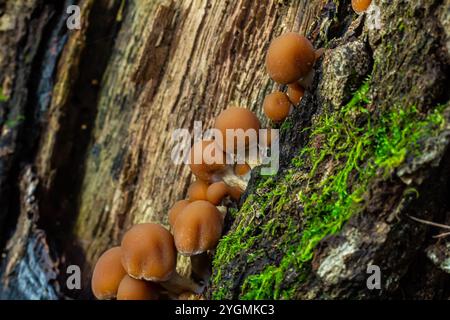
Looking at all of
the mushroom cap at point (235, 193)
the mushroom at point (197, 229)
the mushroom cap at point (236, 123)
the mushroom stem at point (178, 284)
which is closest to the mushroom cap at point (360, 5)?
the mushroom cap at point (236, 123)

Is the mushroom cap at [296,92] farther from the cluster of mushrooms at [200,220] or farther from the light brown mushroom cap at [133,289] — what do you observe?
the light brown mushroom cap at [133,289]

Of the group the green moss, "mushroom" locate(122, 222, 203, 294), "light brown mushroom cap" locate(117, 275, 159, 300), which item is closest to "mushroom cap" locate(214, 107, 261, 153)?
the green moss

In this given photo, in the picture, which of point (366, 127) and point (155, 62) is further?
point (155, 62)

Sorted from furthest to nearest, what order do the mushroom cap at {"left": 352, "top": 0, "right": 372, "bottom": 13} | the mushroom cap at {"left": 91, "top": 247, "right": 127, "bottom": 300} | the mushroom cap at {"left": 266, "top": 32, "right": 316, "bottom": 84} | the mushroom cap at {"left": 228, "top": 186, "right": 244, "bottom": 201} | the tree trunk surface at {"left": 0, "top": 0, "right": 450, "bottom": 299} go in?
the mushroom cap at {"left": 228, "top": 186, "right": 244, "bottom": 201}, the mushroom cap at {"left": 91, "top": 247, "right": 127, "bottom": 300}, the mushroom cap at {"left": 266, "top": 32, "right": 316, "bottom": 84}, the mushroom cap at {"left": 352, "top": 0, "right": 372, "bottom": 13}, the tree trunk surface at {"left": 0, "top": 0, "right": 450, "bottom": 299}

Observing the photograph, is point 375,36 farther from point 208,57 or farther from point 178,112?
point 178,112

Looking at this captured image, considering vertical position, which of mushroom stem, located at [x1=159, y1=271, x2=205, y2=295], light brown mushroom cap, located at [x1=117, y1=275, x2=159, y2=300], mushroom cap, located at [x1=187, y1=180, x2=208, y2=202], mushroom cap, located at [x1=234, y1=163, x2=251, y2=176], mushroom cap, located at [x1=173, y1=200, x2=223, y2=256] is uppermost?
mushroom cap, located at [x1=234, y1=163, x2=251, y2=176]

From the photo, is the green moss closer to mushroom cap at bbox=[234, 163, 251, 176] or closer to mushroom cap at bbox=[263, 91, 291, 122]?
mushroom cap at bbox=[263, 91, 291, 122]
